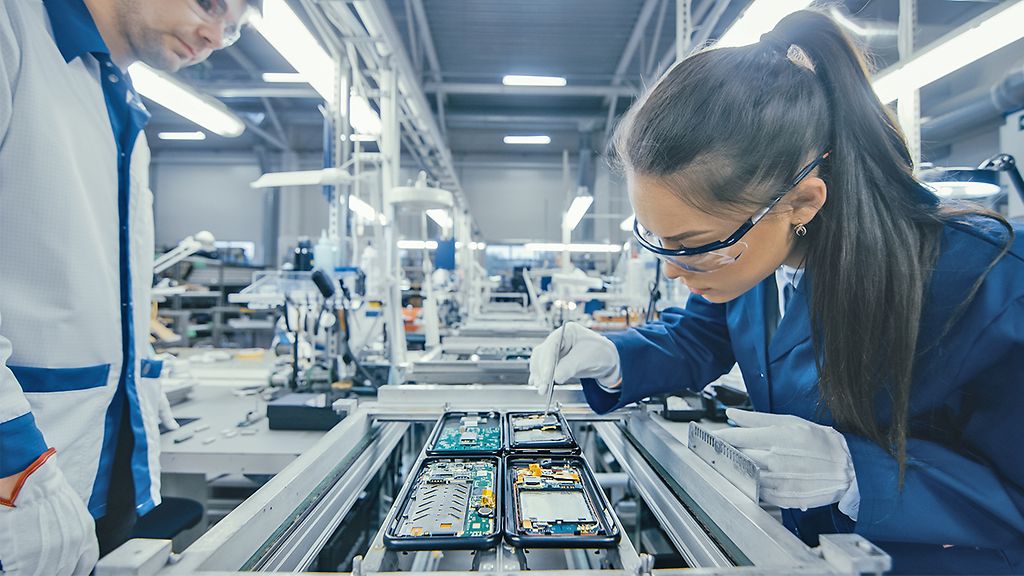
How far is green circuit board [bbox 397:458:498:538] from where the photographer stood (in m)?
0.68

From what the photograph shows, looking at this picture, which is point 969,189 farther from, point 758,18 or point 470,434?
point 470,434

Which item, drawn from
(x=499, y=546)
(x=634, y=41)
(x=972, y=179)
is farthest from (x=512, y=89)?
(x=499, y=546)

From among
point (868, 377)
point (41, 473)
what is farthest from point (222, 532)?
point (868, 377)

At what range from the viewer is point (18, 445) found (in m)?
0.71

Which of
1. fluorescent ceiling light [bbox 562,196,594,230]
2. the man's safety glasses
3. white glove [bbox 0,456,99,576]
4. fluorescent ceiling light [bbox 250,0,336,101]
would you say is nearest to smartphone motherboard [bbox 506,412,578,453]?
white glove [bbox 0,456,99,576]

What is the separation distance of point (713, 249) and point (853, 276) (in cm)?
20

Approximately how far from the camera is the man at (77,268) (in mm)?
743

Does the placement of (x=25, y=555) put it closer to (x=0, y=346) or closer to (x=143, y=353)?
(x=0, y=346)

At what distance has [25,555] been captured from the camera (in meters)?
0.71

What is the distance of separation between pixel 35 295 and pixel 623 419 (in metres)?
1.28

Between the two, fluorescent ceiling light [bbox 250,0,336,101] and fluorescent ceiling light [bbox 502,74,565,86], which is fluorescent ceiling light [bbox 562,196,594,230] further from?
fluorescent ceiling light [bbox 250,0,336,101]

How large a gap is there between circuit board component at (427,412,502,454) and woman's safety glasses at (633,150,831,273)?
51 cm

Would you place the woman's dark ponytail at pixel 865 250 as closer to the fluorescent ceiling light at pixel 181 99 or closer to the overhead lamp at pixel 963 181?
the overhead lamp at pixel 963 181

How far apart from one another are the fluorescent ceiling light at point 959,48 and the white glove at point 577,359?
3.05ft
